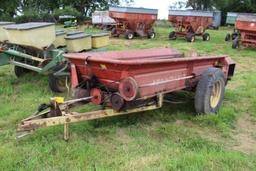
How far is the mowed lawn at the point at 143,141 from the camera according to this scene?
3182mm

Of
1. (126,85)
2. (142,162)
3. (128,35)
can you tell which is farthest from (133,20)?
(142,162)

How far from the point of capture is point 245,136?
4.05m

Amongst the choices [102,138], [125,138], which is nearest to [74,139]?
[102,138]

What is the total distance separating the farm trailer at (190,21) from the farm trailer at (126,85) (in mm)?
11049

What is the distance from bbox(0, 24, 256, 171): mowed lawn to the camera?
3.18 meters

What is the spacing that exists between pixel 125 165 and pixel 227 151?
125cm

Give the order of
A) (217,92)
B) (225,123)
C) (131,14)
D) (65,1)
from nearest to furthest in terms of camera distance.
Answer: (225,123) < (217,92) < (131,14) < (65,1)

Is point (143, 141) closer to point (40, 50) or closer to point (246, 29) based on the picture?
point (40, 50)

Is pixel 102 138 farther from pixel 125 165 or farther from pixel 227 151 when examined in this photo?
pixel 227 151

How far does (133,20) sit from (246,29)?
5946 mm

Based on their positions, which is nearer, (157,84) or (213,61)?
(157,84)

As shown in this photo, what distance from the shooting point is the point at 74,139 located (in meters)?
3.66

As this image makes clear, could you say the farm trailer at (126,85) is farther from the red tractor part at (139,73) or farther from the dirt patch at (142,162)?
the dirt patch at (142,162)

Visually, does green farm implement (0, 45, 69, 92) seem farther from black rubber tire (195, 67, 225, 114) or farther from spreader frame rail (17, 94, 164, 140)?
black rubber tire (195, 67, 225, 114)
